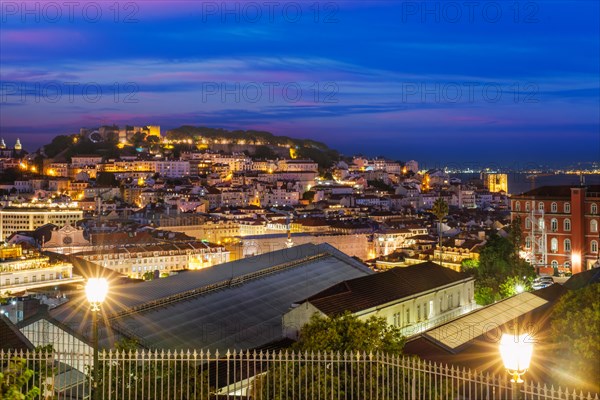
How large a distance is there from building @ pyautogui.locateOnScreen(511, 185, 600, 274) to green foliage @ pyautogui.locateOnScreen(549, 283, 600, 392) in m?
25.0

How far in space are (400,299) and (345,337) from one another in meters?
6.99

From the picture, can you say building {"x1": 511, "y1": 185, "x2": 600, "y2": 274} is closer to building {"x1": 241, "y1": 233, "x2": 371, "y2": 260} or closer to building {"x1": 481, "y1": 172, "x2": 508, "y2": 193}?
building {"x1": 241, "y1": 233, "x2": 371, "y2": 260}

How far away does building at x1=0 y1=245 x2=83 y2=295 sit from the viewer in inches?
1165

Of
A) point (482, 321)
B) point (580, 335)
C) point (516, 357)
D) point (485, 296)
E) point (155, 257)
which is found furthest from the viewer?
point (155, 257)

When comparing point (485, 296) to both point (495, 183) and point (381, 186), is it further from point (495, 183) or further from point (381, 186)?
point (495, 183)

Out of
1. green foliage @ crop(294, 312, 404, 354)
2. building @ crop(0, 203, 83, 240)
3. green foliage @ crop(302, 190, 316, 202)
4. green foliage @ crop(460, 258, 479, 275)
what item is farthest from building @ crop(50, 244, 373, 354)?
green foliage @ crop(302, 190, 316, 202)

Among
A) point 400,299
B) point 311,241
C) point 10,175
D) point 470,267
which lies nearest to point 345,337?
point 400,299

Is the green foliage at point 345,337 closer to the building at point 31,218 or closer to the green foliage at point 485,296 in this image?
the green foliage at point 485,296

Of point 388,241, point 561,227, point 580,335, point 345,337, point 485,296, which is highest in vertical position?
point 561,227

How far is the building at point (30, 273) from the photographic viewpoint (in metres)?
29.6

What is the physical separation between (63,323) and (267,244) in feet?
120

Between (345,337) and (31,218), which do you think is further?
(31,218)

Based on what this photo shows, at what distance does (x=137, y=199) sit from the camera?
79.6 metres

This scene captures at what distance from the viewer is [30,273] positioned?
1208 inches
